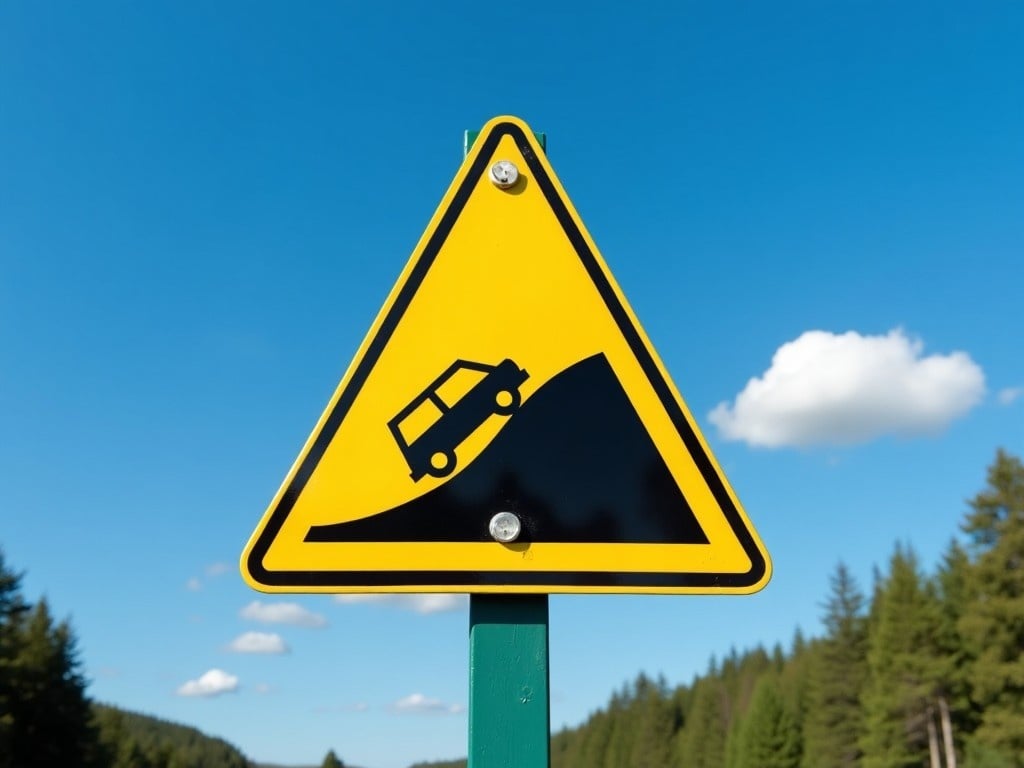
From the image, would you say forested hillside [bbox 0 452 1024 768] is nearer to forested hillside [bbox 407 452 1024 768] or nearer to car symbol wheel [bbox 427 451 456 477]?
forested hillside [bbox 407 452 1024 768]

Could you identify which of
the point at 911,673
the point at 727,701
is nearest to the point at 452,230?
the point at 911,673

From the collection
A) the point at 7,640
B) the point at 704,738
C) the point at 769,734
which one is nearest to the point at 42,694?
the point at 7,640

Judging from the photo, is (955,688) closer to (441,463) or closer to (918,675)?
(918,675)

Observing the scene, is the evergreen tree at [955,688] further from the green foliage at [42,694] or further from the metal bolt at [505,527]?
the metal bolt at [505,527]

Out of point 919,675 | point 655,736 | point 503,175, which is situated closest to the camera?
point 503,175

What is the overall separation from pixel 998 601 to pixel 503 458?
145 feet

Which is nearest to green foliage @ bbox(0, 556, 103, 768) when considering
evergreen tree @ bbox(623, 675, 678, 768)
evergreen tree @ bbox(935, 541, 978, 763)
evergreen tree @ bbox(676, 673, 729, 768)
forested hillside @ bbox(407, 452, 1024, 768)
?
forested hillside @ bbox(407, 452, 1024, 768)

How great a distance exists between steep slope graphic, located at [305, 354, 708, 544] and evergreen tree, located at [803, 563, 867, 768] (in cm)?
6431

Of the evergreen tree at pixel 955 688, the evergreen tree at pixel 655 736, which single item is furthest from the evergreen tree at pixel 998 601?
the evergreen tree at pixel 655 736

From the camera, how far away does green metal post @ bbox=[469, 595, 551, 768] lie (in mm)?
1881

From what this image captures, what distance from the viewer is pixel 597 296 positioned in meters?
2.24

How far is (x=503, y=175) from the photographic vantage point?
7.64 ft

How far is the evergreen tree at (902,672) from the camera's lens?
4916 centimetres

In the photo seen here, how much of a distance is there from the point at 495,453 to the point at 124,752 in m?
74.8
